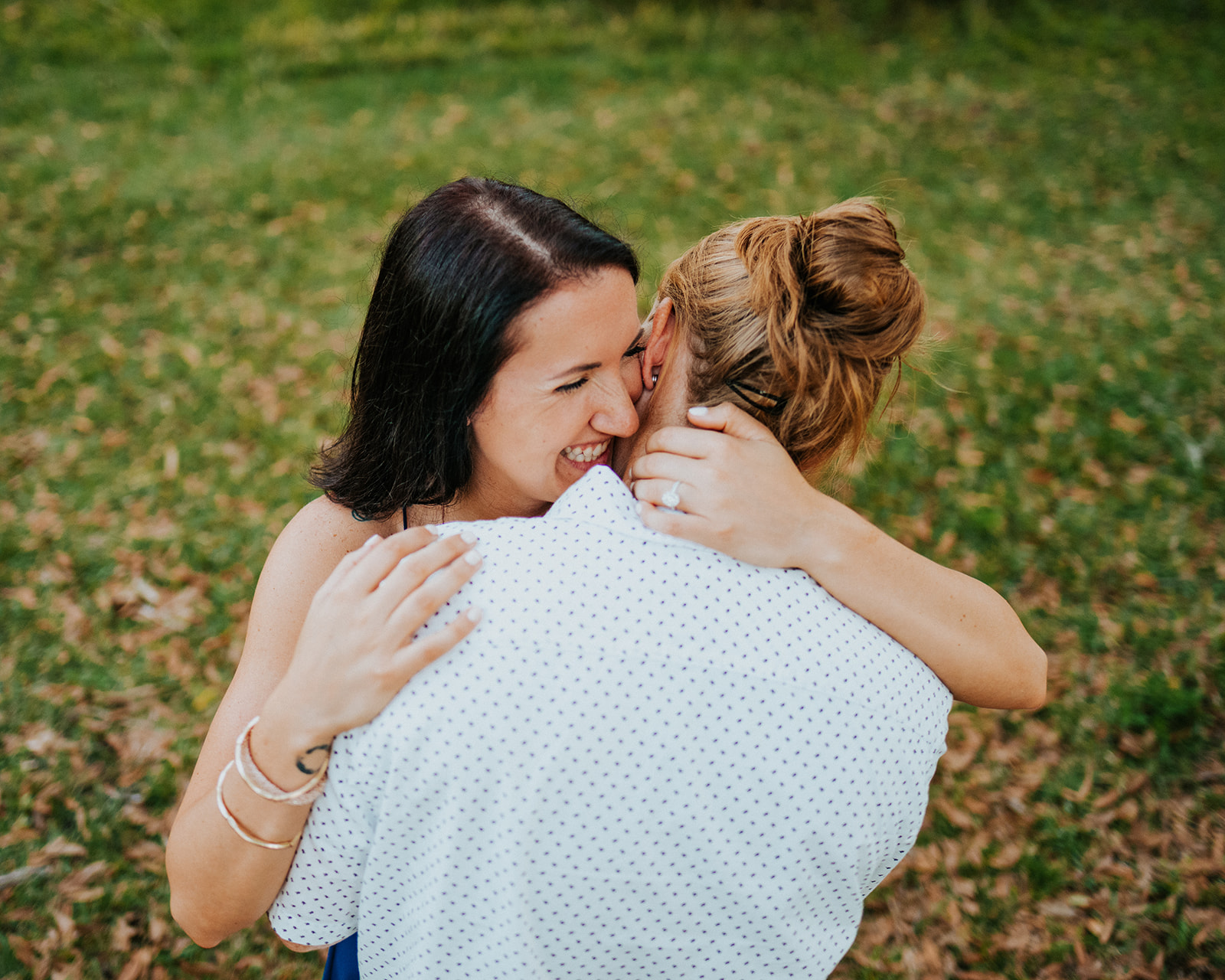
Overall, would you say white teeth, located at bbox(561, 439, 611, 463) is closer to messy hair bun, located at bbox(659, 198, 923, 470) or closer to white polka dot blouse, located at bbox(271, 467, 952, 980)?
messy hair bun, located at bbox(659, 198, 923, 470)

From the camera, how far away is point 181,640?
4.95 meters

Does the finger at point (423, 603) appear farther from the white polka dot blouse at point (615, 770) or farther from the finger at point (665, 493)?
the finger at point (665, 493)

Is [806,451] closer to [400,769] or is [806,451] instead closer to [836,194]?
[400,769]

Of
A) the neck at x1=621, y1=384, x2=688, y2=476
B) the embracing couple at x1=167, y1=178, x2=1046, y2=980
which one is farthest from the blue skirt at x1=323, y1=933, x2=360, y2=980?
the neck at x1=621, y1=384, x2=688, y2=476

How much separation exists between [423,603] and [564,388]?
877 mm

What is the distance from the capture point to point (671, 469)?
1925 mm

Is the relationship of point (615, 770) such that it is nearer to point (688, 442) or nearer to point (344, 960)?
point (688, 442)

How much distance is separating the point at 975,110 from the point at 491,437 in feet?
35.3

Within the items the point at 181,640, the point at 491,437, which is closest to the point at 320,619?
the point at 491,437

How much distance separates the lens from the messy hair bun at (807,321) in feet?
6.70

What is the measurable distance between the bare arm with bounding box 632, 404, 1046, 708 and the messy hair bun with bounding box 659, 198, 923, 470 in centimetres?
11

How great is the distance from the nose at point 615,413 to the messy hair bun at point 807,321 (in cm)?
18

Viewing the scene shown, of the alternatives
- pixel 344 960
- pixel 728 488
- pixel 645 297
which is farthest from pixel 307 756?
pixel 645 297

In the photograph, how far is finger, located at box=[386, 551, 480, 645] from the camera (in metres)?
1.54
